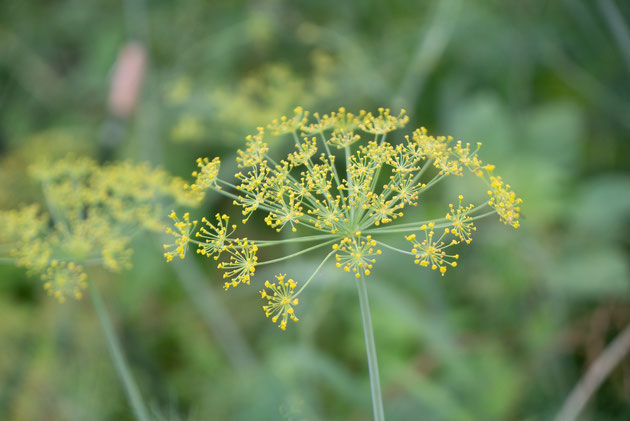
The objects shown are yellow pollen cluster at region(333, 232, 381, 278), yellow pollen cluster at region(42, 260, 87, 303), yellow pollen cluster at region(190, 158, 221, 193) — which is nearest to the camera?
yellow pollen cluster at region(333, 232, 381, 278)

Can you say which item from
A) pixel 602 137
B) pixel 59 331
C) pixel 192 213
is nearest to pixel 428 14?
pixel 602 137

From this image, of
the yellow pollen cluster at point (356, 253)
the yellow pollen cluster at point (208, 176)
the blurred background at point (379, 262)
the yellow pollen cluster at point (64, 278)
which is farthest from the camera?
the blurred background at point (379, 262)

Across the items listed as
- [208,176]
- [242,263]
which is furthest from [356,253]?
[208,176]

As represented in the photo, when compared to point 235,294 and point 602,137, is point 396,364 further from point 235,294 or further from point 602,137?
point 602,137

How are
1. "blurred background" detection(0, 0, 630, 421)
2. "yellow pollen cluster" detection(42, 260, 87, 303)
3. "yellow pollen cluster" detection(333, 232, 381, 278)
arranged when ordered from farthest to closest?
"blurred background" detection(0, 0, 630, 421)
"yellow pollen cluster" detection(42, 260, 87, 303)
"yellow pollen cluster" detection(333, 232, 381, 278)

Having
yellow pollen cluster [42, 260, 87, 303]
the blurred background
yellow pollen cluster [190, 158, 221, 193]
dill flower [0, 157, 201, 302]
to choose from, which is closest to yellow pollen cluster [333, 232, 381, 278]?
yellow pollen cluster [190, 158, 221, 193]

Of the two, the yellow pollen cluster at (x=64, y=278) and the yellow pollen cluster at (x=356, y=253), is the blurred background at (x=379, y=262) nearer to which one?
the yellow pollen cluster at (x=64, y=278)

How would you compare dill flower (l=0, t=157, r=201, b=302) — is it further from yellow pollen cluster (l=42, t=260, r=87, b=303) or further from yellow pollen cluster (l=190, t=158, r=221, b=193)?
yellow pollen cluster (l=190, t=158, r=221, b=193)

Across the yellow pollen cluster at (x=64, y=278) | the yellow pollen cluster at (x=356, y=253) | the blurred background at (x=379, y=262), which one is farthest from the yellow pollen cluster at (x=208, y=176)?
the blurred background at (x=379, y=262)
